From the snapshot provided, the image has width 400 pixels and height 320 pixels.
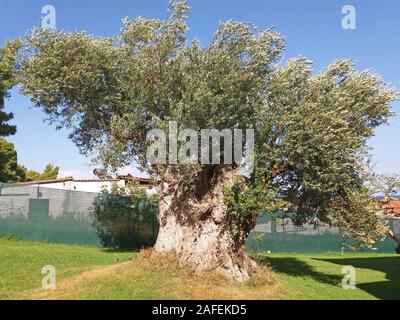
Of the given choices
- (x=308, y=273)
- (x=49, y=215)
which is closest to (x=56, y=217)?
(x=49, y=215)

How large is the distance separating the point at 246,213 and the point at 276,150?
212 centimetres

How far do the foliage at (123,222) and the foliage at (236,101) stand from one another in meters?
9.59

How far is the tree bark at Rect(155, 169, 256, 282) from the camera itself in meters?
14.4

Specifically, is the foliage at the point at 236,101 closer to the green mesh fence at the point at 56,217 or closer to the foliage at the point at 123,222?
the green mesh fence at the point at 56,217

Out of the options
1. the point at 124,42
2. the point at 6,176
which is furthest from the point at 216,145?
the point at 6,176

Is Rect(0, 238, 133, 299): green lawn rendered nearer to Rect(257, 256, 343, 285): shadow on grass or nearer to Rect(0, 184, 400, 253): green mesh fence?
Rect(0, 184, 400, 253): green mesh fence

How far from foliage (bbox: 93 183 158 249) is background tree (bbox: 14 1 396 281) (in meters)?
9.72

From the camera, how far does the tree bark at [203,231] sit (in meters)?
14.4

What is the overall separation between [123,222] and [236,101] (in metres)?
14.5

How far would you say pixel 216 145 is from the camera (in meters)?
14.3
